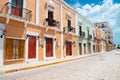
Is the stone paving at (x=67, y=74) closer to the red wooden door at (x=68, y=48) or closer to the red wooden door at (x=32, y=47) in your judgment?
the red wooden door at (x=32, y=47)

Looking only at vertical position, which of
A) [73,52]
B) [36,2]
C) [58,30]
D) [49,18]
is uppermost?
[36,2]

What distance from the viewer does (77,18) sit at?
25500mm

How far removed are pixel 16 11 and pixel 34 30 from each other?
8.86 feet

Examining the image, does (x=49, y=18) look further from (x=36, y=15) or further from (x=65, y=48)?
(x=65, y=48)

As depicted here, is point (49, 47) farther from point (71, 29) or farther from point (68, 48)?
point (71, 29)

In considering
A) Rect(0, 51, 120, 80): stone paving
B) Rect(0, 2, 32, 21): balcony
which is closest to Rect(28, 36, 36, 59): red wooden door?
Rect(0, 2, 32, 21): balcony

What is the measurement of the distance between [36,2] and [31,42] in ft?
13.2

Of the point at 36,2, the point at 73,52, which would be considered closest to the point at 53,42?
the point at 36,2

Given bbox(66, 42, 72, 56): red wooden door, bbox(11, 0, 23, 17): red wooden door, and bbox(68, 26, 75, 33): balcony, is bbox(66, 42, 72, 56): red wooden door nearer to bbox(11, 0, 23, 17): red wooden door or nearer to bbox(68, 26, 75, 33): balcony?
bbox(68, 26, 75, 33): balcony

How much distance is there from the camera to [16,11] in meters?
12.7

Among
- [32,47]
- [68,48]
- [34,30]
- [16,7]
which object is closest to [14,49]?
[32,47]

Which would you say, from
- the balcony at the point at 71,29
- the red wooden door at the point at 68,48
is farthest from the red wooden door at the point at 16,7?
the red wooden door at the point at 68,48

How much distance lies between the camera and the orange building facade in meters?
11.6

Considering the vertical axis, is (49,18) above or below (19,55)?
above
